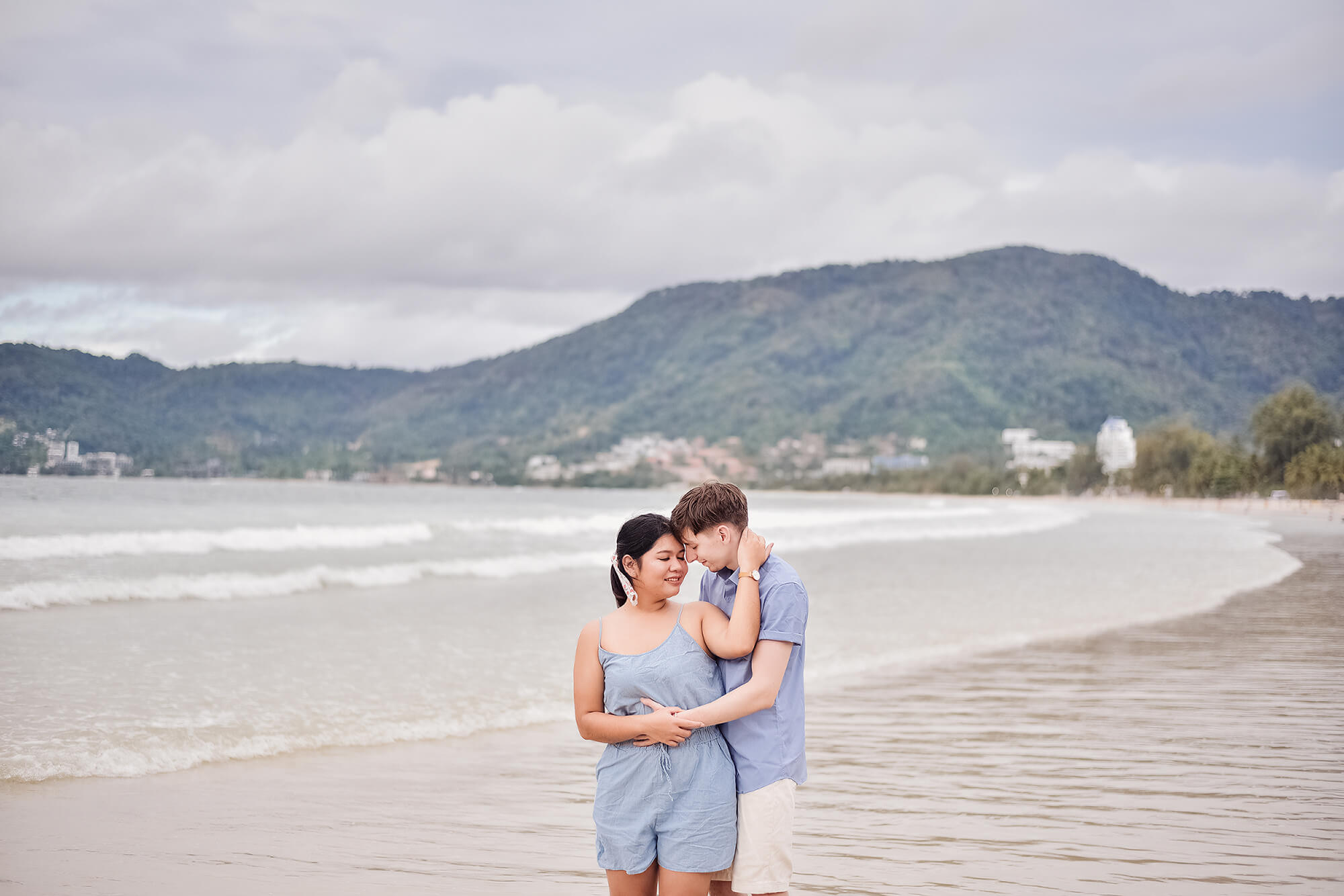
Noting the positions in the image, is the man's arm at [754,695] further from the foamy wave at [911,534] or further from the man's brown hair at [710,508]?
the foamy wave at [911,534]

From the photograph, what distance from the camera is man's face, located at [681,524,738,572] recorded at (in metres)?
2.68

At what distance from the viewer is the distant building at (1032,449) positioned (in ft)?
473

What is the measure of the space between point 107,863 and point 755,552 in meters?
3.23

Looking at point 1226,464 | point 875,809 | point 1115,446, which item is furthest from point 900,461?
point 875,809

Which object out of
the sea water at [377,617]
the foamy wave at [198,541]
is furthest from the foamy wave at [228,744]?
the foamy wave at [198,541]

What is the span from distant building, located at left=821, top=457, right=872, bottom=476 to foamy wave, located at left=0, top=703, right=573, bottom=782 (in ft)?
467

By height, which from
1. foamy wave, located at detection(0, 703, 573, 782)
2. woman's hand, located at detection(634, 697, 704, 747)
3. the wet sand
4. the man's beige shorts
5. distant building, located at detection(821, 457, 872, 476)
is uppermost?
distant building, located at detection(821, 457, 872, 476)

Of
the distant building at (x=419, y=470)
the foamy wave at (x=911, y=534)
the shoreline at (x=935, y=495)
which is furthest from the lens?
the distant building at (x=419, y=470)

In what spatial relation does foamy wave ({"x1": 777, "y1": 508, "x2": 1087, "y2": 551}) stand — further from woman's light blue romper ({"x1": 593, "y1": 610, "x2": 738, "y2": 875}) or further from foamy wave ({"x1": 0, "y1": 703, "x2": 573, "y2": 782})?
woman's light blue romper ({"x1": 593, "y1": 610, "x2": 738, "y2": 875})

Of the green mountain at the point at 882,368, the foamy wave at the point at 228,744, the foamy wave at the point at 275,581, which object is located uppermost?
the green mountain at the point at 882,368

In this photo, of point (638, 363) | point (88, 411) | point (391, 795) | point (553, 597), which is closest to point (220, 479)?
point (88, 411)

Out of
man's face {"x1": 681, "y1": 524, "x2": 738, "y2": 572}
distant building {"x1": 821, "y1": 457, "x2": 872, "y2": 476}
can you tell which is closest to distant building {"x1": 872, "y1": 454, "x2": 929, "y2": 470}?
distant building {"x1": 821, "y1": 457, "x2": 872, "y2": 476}

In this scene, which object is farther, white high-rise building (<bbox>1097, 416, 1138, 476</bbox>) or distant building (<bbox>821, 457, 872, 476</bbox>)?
distant building (<bbox>821, 457, 872, 476</bbox>)

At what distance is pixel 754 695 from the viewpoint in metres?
2.62
